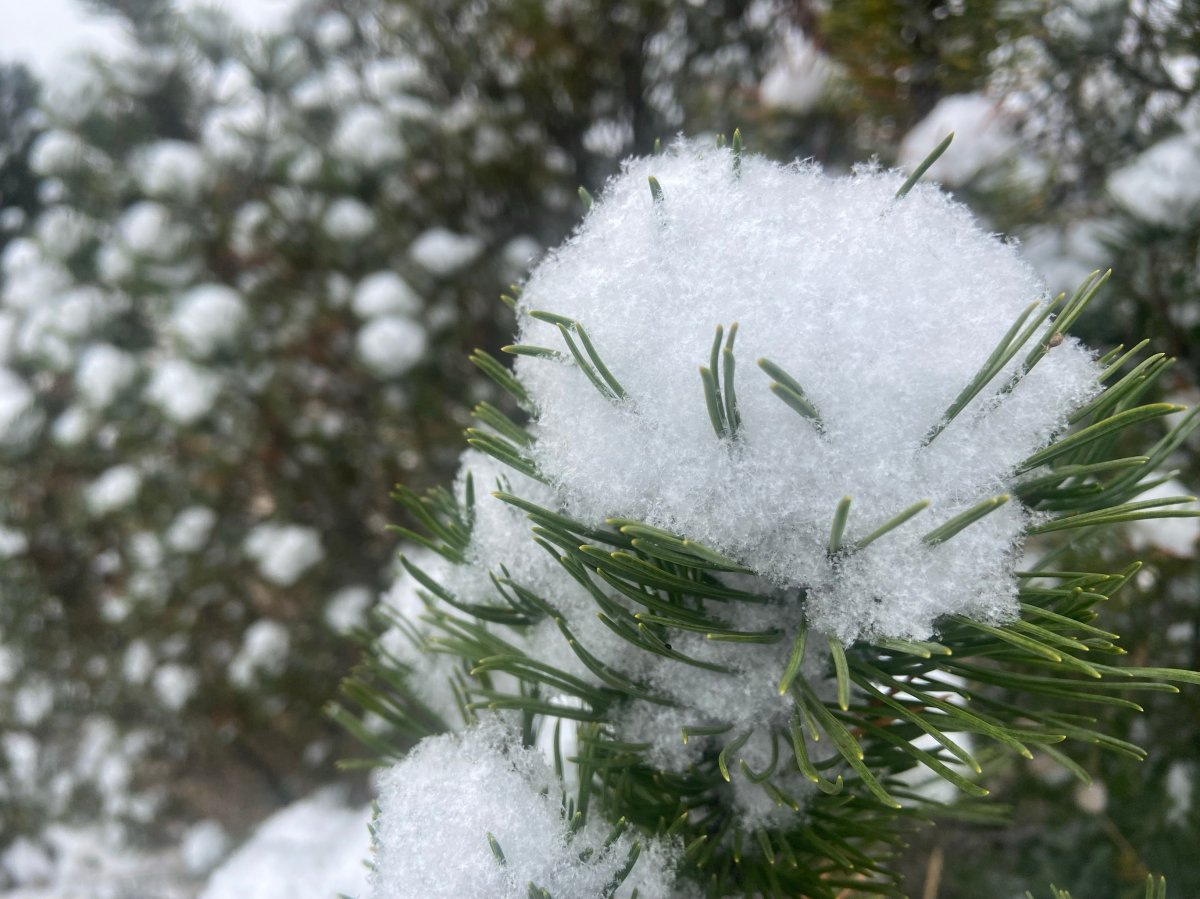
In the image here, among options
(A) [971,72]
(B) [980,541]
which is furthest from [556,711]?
(A) [971,72]

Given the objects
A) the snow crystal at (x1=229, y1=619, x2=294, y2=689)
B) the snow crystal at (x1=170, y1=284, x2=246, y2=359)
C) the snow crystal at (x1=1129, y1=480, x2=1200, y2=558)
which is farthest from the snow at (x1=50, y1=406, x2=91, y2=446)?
the snow crystal at (x1=1129, y1=480, x2=1200, y2=558)

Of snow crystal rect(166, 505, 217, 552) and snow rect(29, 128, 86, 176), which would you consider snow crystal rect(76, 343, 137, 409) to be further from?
snow rect(29, 128, 86, 176)

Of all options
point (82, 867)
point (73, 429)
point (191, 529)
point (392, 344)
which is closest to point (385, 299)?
point (392, 344)

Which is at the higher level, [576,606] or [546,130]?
[546,130]

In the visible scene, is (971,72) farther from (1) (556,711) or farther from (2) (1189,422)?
(1) (556,711)

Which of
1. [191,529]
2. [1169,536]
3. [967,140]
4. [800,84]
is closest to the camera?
[1169,536]

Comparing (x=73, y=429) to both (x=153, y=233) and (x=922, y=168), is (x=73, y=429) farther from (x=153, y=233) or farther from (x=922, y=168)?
(x=922, y=168)

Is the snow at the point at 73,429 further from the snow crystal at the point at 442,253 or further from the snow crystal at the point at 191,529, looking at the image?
the snow crystal at the point at 442,253

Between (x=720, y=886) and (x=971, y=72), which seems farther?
(x=971, y=72)
